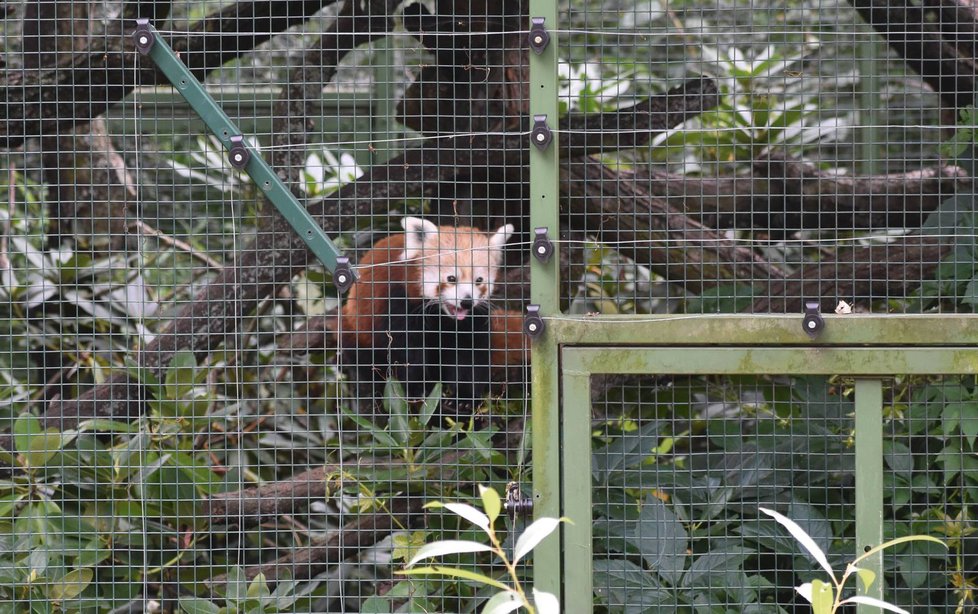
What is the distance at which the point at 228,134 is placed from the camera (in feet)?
9.18

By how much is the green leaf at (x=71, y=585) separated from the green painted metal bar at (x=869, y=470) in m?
2.32

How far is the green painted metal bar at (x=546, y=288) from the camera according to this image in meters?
2.62

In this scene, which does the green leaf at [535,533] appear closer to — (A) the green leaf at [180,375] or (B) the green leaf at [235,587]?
(B) the green leaf at [235,587]

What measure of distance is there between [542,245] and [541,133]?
0.95ft

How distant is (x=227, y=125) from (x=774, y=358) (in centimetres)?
162

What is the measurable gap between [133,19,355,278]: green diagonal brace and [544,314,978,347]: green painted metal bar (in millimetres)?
684

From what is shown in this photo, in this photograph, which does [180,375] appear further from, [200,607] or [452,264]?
[452,264]

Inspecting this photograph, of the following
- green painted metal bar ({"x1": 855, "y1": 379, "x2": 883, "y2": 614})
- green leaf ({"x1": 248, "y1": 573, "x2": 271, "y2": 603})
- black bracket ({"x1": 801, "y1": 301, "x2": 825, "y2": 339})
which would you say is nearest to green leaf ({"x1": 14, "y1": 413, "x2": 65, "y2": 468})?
green leaf ({"x1": 248, "y1": 573, "x2": 271, "y2": 603})

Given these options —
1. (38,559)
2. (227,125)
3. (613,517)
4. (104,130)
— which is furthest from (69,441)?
(104,130)

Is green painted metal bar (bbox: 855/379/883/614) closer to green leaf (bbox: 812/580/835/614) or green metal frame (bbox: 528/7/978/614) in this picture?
green metal frame (bbox: 528/7/978/614)

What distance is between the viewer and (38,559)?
3.07 m

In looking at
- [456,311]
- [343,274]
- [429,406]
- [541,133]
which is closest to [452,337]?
[456,311]

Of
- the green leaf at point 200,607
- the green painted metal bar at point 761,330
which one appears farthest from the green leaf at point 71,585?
the green painted metal bar at point 761,330

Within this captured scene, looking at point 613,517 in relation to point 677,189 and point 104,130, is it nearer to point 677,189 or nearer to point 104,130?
point 677,189
